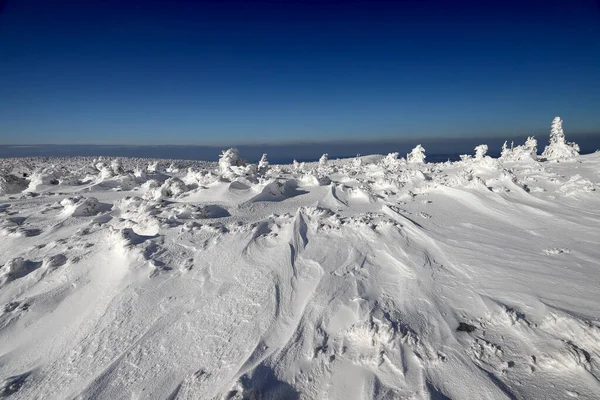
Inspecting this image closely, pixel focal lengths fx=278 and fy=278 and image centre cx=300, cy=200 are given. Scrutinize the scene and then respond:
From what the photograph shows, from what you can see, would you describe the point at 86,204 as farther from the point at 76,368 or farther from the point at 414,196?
the point at 414,196

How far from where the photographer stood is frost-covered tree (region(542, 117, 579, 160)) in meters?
19.3

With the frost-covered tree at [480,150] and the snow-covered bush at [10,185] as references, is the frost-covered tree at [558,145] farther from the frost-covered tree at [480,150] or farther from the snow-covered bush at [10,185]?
the snow-covered bush at [10,185]

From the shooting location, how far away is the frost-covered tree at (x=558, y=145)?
1928 centimetres

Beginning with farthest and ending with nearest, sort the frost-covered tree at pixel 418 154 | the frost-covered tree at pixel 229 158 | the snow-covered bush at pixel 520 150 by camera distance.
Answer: the frost-covered tree at pixel 418 154, the frost-covered tree at pixel 229 158, the snow-covered bush at pixel 520 150

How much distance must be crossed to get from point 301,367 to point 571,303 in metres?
4.12

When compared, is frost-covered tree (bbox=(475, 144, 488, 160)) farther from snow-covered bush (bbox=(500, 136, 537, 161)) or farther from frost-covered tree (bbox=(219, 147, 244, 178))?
frost-covered tree (bbox=(219, 147, 244, 178))

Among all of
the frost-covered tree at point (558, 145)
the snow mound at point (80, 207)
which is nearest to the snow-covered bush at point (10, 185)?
the snow mound at point (80, 207)

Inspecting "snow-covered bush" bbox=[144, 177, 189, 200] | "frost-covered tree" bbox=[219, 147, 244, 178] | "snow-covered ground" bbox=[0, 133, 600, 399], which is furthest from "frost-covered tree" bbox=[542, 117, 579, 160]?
"snow-covered bush" bbox=[144, 177, 189, 200]

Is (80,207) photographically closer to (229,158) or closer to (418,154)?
(229,158)

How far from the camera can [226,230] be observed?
20.9 ft

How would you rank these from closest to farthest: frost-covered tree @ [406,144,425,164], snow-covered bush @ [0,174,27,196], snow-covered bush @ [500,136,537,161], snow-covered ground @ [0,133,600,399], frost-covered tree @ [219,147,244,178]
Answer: snow-covered ground @ [0,133,600,399] → snow-covered bush @ [0,174,27,196] → snow-covered bush @ [500,136,537,161] → frost-covered tree @ [219,147,244,178] → frost-covered tree @ [406,144,425,164]

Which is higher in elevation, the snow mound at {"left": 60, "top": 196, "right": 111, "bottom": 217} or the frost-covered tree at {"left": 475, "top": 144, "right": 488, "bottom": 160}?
the frost-covered tree at {"left": 475, "top": 144, "right": 488, "bottom": 160}

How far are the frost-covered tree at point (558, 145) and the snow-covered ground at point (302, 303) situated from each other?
15.1m

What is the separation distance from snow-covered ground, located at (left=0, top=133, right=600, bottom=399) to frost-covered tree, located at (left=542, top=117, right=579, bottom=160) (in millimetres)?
15128
